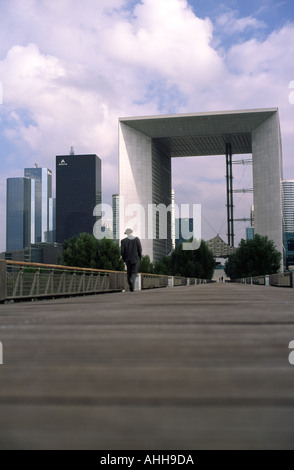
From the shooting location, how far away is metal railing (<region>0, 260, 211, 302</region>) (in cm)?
907

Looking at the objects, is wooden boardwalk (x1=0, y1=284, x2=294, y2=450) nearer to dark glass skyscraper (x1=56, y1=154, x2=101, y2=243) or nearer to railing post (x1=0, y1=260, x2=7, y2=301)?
railing post (x1=0, y1=260, x2=7, y2=301)

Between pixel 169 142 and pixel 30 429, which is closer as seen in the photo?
pixel 30 429

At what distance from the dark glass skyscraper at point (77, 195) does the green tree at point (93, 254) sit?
124 meters

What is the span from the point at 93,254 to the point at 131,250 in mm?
49976

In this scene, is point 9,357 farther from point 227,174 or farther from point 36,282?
point 227,174

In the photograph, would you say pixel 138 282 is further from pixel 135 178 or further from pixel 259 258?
pixel 135 178

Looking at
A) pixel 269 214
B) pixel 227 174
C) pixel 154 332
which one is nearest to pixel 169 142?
pixel 227 174

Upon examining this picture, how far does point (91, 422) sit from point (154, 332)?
1532 mm

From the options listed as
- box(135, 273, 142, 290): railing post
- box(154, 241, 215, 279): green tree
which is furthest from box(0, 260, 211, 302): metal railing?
box(154, 241, 215, 279): green tree

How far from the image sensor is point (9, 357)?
5.34 ft

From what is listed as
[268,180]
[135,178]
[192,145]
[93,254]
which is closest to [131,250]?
[93,254]

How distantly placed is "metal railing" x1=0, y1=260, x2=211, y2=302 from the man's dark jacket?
1774 millimetres

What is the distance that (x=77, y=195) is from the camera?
190 m
